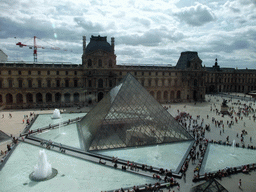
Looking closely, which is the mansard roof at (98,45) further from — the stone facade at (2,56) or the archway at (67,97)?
the stone facade at (2,56)

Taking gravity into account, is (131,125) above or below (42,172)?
above

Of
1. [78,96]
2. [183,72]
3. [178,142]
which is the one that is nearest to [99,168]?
[178,142]

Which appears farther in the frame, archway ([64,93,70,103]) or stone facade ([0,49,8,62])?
stone facade ([0,49,8,62])

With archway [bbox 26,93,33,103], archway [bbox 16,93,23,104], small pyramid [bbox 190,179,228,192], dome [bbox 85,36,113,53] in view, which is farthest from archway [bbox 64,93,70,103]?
small pyramid [bbox 190,179,228,192]

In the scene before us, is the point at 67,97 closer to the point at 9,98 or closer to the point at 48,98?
the point at 48,98

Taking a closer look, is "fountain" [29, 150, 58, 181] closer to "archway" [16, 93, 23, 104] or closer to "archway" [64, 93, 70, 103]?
"archway" [64, 93, 70, 103]

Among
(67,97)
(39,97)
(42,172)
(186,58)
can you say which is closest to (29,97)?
(39,97)

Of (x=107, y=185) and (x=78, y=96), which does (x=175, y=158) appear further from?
(x=78, y=96)
